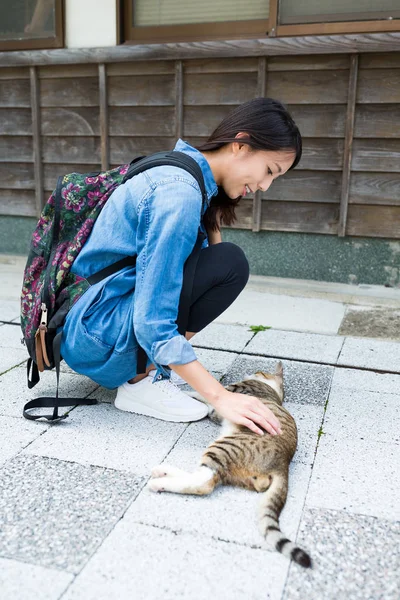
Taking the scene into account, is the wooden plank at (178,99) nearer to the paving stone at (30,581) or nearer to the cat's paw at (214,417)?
the cat's paw at (214,417)

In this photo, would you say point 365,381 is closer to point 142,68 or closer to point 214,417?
point 214,417

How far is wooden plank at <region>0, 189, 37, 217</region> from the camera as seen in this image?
555 centimetres

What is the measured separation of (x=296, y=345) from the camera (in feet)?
11.3

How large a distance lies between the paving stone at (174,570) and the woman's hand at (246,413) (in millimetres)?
412

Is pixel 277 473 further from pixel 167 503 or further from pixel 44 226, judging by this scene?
pixel 44 226

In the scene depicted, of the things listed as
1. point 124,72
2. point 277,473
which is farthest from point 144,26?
point 277,473

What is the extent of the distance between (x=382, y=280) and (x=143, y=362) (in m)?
2.95

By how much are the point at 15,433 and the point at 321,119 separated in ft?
11.3

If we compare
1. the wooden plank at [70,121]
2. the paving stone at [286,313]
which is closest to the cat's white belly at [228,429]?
the paving stone at [286,313]

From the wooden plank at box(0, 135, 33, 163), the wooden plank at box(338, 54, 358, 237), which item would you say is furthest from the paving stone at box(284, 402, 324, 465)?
the wooden plank at box(0, 135, 33, 163)

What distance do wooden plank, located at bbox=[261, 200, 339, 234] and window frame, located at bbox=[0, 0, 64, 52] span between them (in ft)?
7.60

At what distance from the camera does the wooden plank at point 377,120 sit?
4.35m

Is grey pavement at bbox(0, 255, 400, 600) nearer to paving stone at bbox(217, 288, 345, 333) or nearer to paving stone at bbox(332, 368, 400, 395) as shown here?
paving stone at bbox(332, 368, 400, 395)

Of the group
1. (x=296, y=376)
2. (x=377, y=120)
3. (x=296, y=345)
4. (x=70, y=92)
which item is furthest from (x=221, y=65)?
(x=296, y=376)
